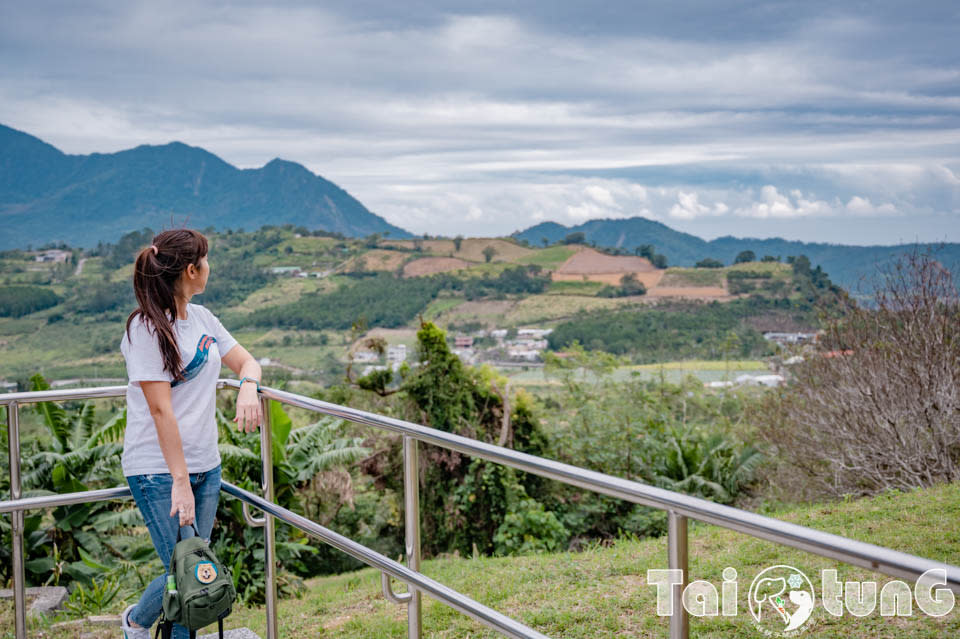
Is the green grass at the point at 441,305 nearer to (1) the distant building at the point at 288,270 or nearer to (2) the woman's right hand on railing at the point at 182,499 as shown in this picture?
(1) the distant building at the point at 288,270

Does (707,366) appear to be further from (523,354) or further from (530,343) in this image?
(530,343)

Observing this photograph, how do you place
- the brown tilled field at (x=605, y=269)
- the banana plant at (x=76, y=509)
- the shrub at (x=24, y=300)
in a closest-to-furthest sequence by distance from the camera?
the banana plant at (x=76, y=509), the shrub at (x=24, y=300), the brown tilled field at (x=605, y=269)

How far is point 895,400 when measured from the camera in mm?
8984

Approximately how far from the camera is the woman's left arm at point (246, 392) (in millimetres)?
2699

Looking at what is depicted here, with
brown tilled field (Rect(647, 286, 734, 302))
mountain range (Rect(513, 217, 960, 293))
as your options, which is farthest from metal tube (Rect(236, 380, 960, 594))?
brown tilled field (Rect(647, 286, 734, 302))

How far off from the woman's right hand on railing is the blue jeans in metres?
0.06

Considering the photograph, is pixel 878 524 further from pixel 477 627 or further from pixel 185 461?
pixel 185 461

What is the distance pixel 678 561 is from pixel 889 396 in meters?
8.90

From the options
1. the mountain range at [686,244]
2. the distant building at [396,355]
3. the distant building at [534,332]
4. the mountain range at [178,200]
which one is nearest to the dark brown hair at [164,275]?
the distant building at [396,355]

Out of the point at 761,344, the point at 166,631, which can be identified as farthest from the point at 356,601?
the point at 761,344

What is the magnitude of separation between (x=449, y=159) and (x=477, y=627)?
7623 centimetres

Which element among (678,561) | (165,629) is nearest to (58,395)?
(165,629)

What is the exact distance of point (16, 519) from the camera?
311 cm

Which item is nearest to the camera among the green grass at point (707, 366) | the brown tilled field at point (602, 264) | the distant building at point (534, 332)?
the green grass at point (707, 366)
